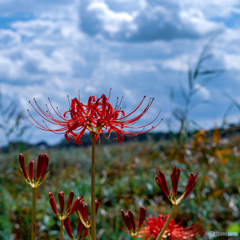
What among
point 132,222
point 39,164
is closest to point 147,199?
point 132,222

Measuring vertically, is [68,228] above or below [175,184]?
below

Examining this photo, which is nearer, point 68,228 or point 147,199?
point 68,228

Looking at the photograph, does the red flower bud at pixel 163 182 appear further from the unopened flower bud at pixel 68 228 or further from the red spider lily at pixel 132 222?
the unopened flower bud at pixel 68 228

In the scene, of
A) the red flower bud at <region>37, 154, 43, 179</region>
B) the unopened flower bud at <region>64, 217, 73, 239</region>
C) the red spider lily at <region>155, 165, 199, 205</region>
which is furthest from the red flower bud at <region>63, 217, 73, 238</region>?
the red spider lily at <region>155, 165, 199, 205</region>

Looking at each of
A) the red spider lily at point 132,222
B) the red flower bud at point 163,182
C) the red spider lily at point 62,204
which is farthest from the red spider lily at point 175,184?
the red spider lily at point 62,204

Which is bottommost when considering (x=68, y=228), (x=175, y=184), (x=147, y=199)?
(x=147, y=199)

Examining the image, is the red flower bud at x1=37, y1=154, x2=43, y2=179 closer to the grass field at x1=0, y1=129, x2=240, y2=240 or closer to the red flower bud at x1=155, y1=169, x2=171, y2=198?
the red flower bud at x1=155, y1=169, x2=171, y2=198

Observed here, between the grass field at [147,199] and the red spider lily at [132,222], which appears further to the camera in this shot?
the grass field at [147,199]

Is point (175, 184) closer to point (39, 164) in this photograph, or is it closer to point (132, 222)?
point (132, 222)

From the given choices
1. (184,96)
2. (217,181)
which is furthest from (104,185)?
(184,96)

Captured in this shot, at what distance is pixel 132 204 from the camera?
431 cm

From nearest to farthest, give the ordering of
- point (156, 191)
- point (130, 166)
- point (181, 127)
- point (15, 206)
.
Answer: point (181, 127)
point (15, 206)
point (156, 191)
point (130, 166)

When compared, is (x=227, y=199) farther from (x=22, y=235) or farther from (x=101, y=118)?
(x=101, y=118)

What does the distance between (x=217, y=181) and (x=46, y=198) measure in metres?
2.70
